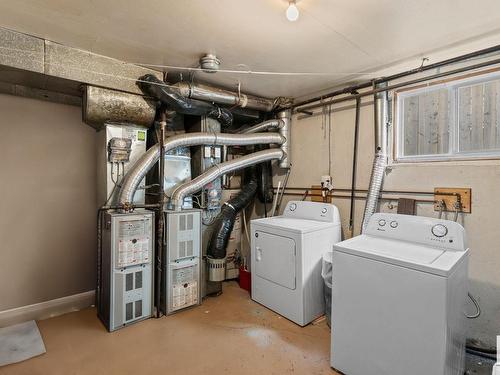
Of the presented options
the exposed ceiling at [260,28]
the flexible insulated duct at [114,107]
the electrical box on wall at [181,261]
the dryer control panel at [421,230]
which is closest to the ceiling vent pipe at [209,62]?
the exposed ceiling at [260,28]

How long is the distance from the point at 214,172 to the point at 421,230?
1.98 meters

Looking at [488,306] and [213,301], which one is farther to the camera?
[213,301]

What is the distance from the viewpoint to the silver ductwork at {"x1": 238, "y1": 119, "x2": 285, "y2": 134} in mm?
3301

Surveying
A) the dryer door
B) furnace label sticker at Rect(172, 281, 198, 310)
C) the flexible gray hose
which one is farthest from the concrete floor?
the flexible gray hose

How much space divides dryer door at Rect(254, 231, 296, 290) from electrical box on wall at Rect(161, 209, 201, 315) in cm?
64

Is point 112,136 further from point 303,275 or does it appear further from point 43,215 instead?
point 303,275

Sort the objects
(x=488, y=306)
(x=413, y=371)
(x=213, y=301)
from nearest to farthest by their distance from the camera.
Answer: (x=413, y=371)
(x=488, y=306)
(x=213, y=301)

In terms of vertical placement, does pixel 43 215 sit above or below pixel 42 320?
above

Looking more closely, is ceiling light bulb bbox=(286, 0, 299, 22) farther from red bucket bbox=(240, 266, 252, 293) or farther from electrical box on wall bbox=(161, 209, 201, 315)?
red bucket bbox=(240, 266, 252, 293)

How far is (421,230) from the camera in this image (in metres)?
1.97

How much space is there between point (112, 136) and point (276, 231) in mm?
1820

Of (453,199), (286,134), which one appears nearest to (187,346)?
(453,199)

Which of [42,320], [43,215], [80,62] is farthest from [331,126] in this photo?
[42,320]

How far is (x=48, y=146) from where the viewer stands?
2594 millimetres
